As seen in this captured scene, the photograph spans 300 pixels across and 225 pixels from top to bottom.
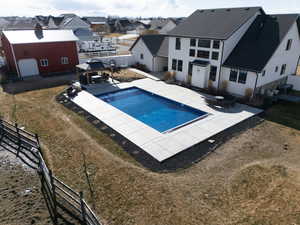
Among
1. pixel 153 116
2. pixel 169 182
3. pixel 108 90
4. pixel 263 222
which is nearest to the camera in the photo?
pixel 263 222

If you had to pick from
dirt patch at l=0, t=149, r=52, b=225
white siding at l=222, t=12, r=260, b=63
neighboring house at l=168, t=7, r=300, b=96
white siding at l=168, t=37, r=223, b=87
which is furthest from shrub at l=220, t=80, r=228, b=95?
dirt patch at l=0, t=149, r=52, b=225

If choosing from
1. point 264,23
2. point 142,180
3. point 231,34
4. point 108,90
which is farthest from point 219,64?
point 142,180

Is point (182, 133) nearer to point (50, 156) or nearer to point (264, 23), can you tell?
point (50, 156)

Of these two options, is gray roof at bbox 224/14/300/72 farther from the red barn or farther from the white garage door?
the white garage door

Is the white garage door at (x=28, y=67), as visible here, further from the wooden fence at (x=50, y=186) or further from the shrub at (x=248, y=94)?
the shrub at (x=248, y=94)

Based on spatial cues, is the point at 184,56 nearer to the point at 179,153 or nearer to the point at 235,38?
the point at 235,38

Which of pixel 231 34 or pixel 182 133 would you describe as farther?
pixel 231 34
